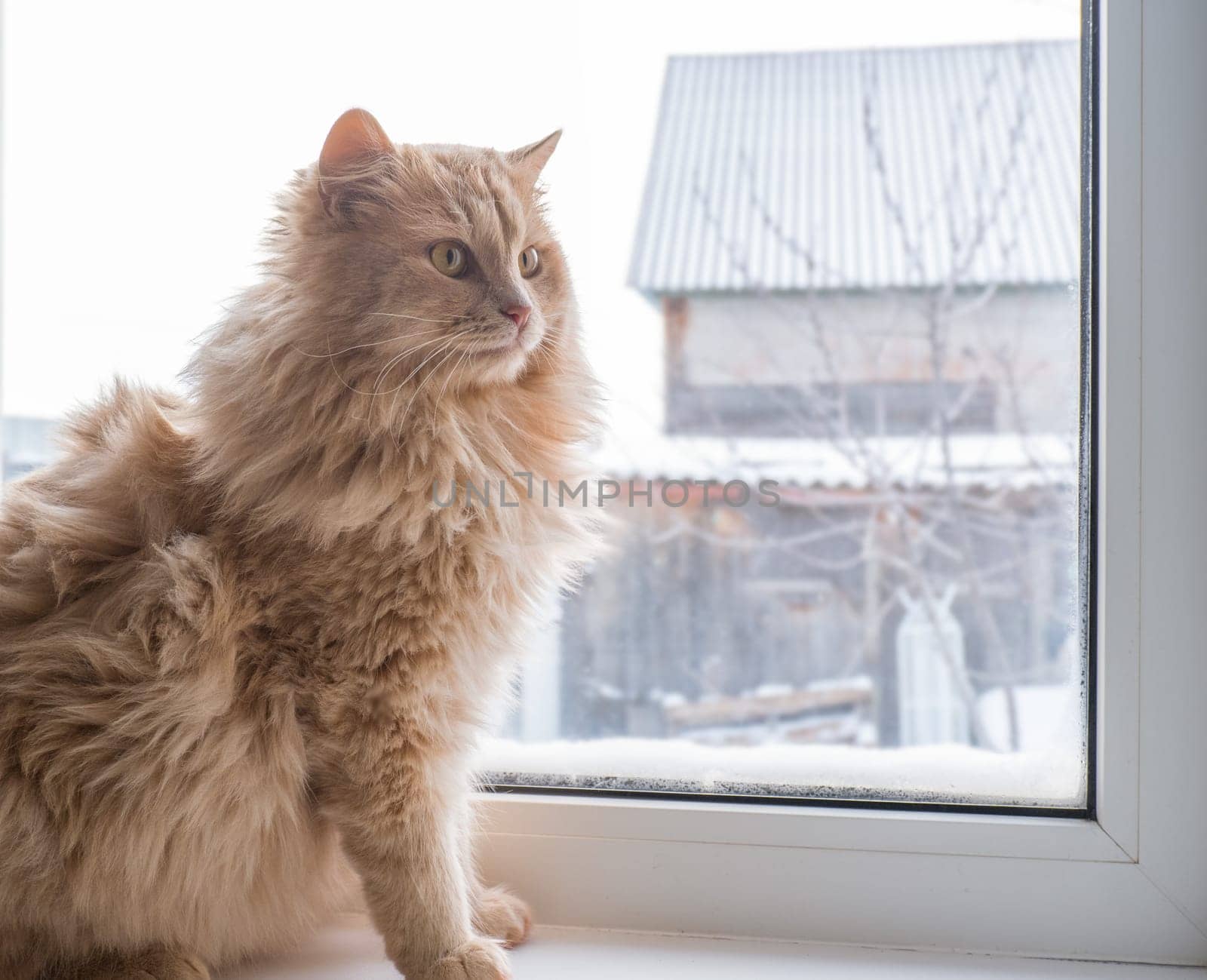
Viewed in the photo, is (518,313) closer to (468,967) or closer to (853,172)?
(468,967)

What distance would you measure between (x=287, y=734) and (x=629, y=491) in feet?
3.04

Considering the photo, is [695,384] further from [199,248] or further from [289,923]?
[289,923]

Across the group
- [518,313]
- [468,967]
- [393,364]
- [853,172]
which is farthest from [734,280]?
[468,967]

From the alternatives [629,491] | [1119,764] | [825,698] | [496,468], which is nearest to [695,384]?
[629,491]

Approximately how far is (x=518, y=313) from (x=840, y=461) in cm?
90

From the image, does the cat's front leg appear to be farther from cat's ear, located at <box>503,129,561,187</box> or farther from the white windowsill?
cat's ear, located at <box>503,129,561,187</box>

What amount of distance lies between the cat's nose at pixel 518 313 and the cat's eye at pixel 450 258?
0.23 feet

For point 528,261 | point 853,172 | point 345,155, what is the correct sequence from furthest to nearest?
1. point 853,172
2. point 528,261
3. point 345,155

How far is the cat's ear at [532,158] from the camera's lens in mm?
1104

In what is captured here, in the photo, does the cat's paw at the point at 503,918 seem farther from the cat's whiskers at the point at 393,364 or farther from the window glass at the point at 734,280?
the cat's whiskers at the point at 393,364

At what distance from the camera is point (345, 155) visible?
0.96m

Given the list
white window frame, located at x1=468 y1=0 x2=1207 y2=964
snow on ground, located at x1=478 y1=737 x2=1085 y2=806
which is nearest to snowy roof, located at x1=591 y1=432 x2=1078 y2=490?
snow on ground, located at x1=478 y1=737 x2=1085 y2=806

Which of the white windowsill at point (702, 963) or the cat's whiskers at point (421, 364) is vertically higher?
the cat's whiskers at point (421, 364)

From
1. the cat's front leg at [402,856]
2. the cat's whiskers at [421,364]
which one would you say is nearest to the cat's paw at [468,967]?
the cat's front leg at [402,856]
